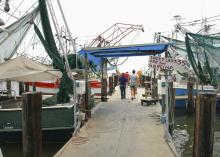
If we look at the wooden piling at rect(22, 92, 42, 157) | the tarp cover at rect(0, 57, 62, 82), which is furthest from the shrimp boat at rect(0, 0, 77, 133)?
the wooden piling at rect(22, 92, 42, 157)

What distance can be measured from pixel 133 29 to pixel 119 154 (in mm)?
25638

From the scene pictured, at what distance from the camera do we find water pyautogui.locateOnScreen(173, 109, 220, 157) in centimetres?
1456

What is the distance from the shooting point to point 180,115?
23.8 metres

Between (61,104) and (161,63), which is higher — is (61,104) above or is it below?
below

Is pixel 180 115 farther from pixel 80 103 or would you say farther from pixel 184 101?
pixel 80 103

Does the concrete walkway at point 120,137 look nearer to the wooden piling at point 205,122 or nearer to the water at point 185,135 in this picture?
the water at point 185,135

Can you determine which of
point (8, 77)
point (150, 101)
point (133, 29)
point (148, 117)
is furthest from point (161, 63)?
point (133, 29)

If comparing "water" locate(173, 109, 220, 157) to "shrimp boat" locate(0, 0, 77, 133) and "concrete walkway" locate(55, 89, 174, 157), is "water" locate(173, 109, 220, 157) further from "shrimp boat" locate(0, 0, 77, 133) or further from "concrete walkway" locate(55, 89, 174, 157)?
"shrimp boat" locate(0, 0, 77, 133)

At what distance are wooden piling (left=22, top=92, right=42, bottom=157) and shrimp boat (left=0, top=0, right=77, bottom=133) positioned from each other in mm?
4911

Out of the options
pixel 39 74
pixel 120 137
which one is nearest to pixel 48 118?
pixel 39 74

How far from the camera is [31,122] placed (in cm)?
832

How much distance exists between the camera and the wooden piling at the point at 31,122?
8289mm

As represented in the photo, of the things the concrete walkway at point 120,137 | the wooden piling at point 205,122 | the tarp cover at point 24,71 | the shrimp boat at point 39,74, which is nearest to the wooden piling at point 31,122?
the concrete walkway at point 120,137

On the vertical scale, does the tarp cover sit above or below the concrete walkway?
above
